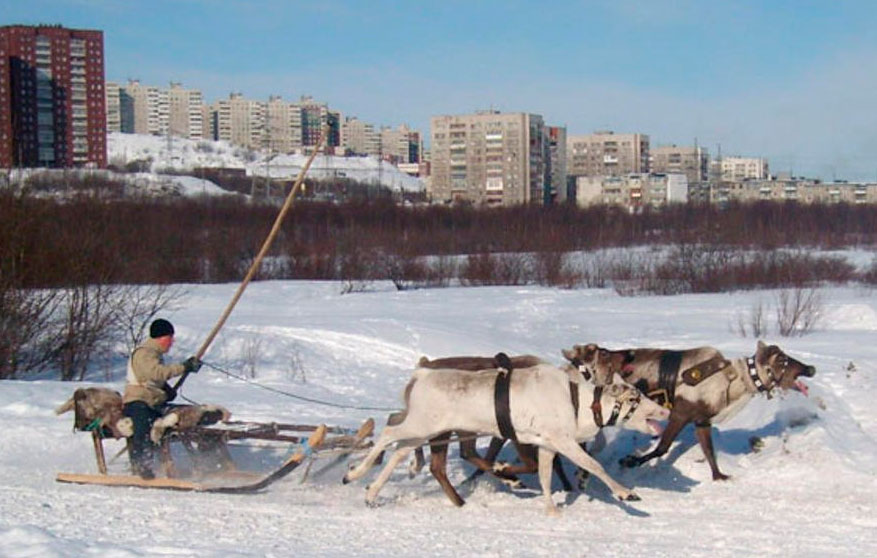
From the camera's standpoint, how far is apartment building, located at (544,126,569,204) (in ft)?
376

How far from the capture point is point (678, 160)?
148125 mm

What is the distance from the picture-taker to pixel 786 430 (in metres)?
11.5

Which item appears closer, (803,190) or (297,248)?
(297,248)

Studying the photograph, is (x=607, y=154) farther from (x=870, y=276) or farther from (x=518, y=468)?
(x=518, y=468)

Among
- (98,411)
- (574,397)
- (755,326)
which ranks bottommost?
(755,326)

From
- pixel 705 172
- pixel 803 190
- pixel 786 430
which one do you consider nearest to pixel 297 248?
pixel 786 430

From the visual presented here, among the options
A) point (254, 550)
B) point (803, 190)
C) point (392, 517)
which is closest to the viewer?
point (254, 550)

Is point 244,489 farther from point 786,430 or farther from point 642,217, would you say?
point 642,217

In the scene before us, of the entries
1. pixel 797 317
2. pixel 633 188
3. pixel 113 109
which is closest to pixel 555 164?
pixel 633 188

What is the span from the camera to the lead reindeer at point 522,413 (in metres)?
9.20

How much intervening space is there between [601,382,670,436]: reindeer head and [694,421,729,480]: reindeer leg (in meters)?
1.08

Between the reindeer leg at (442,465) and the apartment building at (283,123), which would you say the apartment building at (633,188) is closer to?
the apartment building at (283,123)

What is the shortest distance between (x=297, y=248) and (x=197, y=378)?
118ft

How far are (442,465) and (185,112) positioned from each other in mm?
194797
